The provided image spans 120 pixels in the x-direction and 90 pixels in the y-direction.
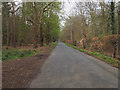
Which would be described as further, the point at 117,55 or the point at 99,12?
the point at 99,12

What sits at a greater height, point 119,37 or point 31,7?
point 31,7

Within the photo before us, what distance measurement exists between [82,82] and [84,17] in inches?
720

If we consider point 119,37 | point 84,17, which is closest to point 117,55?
point 119,37

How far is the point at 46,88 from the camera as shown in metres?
3.35

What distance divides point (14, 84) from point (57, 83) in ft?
5.29

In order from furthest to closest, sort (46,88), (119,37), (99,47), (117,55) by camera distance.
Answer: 1. (99,47)
2. (117,55)
3. (119,37)
4. (46,88)

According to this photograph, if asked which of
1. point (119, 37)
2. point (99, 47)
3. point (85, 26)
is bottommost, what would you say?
point (99, 47)

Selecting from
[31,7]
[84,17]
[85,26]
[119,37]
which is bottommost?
[119,37]

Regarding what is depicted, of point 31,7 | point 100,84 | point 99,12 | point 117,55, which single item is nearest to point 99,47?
point 117,55

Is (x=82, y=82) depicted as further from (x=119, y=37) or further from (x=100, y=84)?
(x=119, y=37)

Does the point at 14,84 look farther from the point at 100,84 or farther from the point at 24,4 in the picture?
the point at 24,4

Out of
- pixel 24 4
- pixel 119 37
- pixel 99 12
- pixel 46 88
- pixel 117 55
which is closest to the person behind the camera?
pixel 46 88

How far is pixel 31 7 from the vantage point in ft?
68.6

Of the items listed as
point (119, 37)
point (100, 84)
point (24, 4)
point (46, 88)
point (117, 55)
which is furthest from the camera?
point (24, 4)
